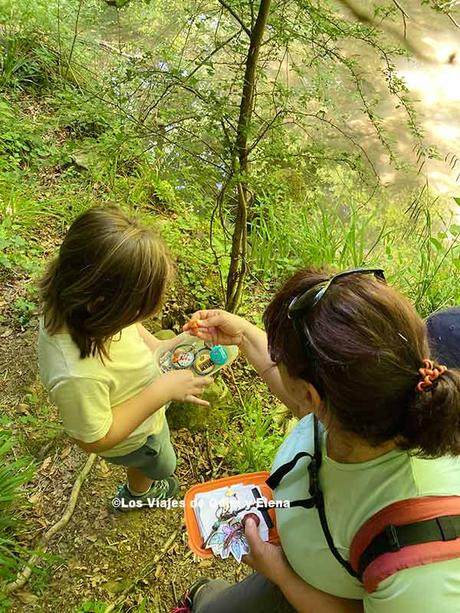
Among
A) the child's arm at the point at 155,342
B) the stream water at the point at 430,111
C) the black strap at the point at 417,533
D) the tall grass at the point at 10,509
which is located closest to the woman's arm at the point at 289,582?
the black strap at the point at 417,533

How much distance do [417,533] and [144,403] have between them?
2.90 feet

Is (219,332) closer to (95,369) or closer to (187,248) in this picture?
(95,369)

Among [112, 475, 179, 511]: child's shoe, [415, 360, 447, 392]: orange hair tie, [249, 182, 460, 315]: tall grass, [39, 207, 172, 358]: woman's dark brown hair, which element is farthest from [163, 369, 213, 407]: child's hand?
[249, 182, 460, 315]: tall grass

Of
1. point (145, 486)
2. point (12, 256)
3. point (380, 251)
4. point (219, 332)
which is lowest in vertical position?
point (145, 486)

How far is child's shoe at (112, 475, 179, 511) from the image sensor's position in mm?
2119

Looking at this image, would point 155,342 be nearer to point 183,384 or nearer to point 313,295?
point 183,384

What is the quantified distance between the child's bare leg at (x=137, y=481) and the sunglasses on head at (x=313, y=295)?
122 cm

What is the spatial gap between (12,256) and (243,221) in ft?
5.00

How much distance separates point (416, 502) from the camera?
97 centimetres

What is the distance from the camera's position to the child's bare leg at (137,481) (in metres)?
2.02

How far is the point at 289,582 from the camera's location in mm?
1255

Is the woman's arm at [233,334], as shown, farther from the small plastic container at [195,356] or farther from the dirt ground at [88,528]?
the dirt ground at [88,528]

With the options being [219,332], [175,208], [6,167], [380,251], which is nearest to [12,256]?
[6,167]

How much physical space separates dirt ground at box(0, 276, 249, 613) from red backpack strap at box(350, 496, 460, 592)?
1228 mm
